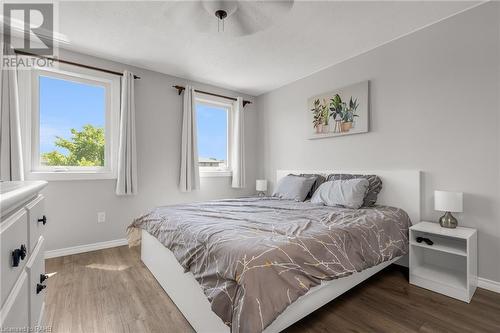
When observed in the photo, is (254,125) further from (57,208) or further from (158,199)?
(57,208)

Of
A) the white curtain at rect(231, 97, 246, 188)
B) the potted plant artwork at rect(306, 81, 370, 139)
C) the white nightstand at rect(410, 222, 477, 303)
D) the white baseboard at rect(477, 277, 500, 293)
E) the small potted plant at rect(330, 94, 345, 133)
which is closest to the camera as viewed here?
the white nightstand at rect(410, 222, 477, 303)

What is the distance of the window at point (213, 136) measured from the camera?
4.13 meters

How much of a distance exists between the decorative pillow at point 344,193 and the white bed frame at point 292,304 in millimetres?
341

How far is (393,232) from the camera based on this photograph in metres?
2.17

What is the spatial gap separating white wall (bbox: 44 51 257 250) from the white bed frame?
950 millimetres

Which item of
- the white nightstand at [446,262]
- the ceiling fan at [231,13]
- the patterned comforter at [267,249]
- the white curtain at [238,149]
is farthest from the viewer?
the white curtain at [238,149]

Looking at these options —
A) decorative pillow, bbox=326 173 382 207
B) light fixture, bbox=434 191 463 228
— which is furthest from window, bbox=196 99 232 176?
light fixture, bbox=434 191 463 228

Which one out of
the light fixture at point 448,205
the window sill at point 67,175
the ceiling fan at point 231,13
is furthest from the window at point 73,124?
the light fixture at point 448,205

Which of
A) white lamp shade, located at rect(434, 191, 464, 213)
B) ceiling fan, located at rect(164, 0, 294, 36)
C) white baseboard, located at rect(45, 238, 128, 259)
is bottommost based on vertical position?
white baseboard, located at rect(45, 238, 128, 259)

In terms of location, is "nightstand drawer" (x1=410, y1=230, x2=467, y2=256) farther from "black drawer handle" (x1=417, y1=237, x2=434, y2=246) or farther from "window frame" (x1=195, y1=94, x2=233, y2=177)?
"window frame" (x1=195, y1=94, x2=233, y2=177)

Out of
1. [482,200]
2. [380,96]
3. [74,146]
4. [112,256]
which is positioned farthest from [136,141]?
[482,200]

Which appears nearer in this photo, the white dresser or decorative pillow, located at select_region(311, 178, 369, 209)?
the white dresser

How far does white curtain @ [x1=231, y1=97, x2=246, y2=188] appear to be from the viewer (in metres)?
4.33

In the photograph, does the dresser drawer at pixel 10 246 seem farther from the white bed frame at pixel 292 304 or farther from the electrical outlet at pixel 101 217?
the electrical outlet at pixel 101 217
